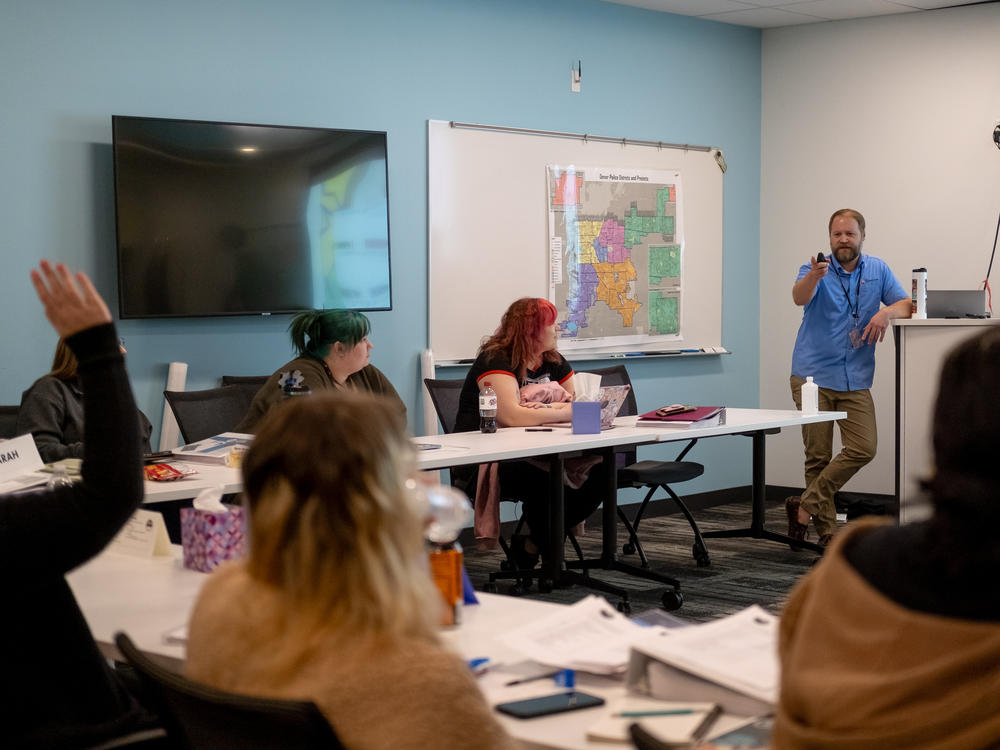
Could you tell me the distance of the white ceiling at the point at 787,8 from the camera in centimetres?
654

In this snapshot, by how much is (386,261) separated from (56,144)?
61.1 inches

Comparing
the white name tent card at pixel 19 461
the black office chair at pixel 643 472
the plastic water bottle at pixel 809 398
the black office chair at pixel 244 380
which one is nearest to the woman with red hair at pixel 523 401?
the black office chair at pixel 643 472

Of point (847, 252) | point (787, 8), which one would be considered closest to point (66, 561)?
point (847, 252)

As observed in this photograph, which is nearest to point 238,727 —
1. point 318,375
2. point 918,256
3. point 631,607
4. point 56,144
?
point 318,375

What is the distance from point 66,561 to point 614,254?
5.15m

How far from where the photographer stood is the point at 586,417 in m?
4.49

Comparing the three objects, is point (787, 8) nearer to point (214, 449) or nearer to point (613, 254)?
point (613, 254)

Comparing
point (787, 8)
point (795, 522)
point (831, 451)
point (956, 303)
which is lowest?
point (795, 522)

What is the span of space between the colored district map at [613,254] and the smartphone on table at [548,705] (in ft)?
15.6

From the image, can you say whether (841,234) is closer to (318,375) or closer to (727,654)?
(318,375)

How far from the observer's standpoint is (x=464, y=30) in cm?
593

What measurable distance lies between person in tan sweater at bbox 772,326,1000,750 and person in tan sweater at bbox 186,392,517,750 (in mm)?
384

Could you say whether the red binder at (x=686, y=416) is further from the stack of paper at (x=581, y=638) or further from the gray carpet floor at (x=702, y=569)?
the stack of paper at (x=581, y=638)

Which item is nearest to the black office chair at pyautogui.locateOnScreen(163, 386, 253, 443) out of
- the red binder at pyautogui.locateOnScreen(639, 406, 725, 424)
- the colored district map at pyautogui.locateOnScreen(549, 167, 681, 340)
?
the red binder at pyautogui.locateOnScreen(639, 406, 725, 424)
